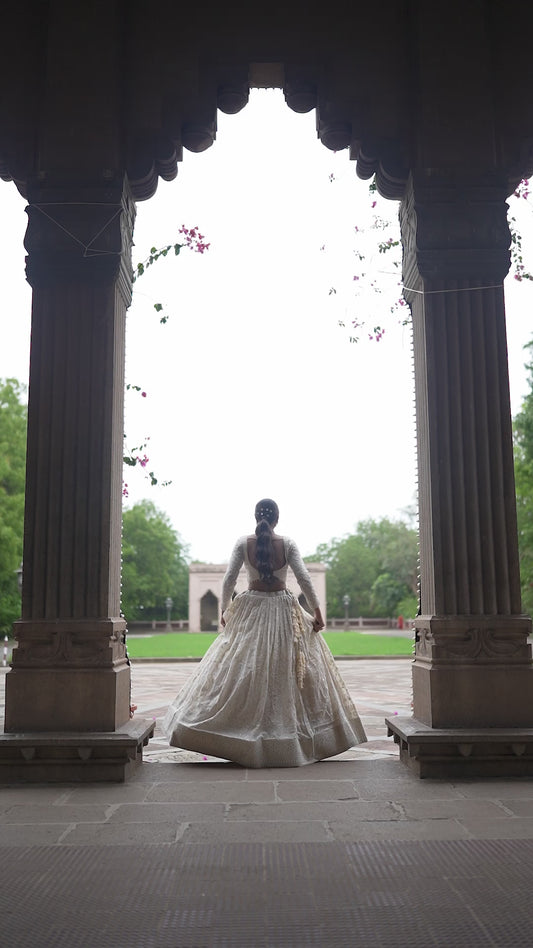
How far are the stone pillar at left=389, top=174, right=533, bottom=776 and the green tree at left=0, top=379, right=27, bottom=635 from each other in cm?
2411

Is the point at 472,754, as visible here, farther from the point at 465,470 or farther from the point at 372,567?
the point at 372,567

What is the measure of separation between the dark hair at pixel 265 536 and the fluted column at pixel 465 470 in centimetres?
97

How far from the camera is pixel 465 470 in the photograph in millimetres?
4836

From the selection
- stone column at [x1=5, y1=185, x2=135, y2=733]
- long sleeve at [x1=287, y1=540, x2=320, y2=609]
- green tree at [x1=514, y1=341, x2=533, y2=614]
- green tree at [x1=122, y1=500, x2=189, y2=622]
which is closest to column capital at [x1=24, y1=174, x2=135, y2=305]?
stone column at [x1=5, y1=185, x2=135, y2=733]

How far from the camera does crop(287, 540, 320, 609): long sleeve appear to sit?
17.6 feet

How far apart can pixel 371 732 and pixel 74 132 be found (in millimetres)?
4787

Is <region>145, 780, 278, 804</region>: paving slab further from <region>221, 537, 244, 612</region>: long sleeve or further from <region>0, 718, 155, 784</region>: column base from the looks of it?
<region>221, 537, 244, 612</region>: long sleeve

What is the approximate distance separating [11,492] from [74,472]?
2644 cm

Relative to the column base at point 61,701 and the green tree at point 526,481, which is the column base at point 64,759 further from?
the green tree at point 526,481

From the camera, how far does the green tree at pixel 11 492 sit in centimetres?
2812

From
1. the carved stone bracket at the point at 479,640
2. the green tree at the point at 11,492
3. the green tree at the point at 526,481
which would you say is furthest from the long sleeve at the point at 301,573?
the green tree at the point at 11,492

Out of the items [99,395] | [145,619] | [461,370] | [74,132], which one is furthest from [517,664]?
[145,619]

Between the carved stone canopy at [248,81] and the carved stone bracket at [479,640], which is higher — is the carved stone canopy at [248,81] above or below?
above

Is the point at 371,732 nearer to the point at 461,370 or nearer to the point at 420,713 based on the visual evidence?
the point at 420,713
